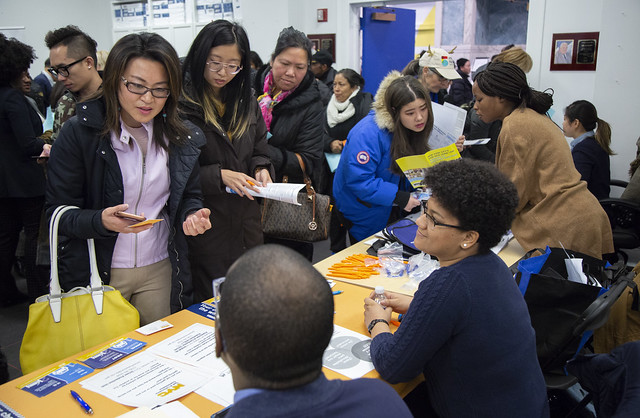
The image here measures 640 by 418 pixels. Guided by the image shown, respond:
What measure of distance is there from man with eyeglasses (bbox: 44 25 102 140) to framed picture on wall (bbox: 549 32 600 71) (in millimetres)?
4309

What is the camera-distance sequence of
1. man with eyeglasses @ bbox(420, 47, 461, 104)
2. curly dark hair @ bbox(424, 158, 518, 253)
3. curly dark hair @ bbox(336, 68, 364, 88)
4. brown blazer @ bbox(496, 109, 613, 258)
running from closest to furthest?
curly dark hair @ bbox(424, 158, 518, 253)
brown blazer @ bbox(496, 109, 613, 258)
man with eyeglasses @ bbox(420, 47, 461, 104)
curly dark hair @ bbox(336, 68, 364, 88)

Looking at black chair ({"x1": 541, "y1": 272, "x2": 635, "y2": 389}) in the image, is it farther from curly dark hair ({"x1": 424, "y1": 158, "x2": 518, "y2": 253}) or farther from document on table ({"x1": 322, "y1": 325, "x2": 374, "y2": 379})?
document on table ({"x1": 322, "y1": 325, "x2": 374, "y2": 379})

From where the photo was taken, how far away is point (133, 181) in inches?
71.9

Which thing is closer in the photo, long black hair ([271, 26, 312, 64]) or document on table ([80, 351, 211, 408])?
document on table ([80, 351, 211, 408])

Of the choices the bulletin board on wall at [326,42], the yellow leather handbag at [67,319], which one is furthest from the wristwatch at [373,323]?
the bulletin board on wall at [326,42]

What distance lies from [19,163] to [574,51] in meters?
4.92

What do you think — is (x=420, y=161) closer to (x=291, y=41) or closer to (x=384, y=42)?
(x=291, y=41)

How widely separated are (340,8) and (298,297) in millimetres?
6245

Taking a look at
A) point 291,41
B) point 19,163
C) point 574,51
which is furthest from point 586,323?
point 574,51

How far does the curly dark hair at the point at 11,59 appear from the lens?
321 cm

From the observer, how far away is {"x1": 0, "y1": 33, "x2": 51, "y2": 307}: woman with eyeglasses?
3.29m

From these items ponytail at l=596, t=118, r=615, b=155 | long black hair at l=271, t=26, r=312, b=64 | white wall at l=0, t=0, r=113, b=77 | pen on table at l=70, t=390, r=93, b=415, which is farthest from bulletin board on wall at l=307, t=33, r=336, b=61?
pen on table at l=70, t=390, r=93, b=415

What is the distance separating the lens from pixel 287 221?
268 cm

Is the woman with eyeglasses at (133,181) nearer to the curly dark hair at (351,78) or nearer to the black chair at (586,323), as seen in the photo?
the black chair at (586,323)
